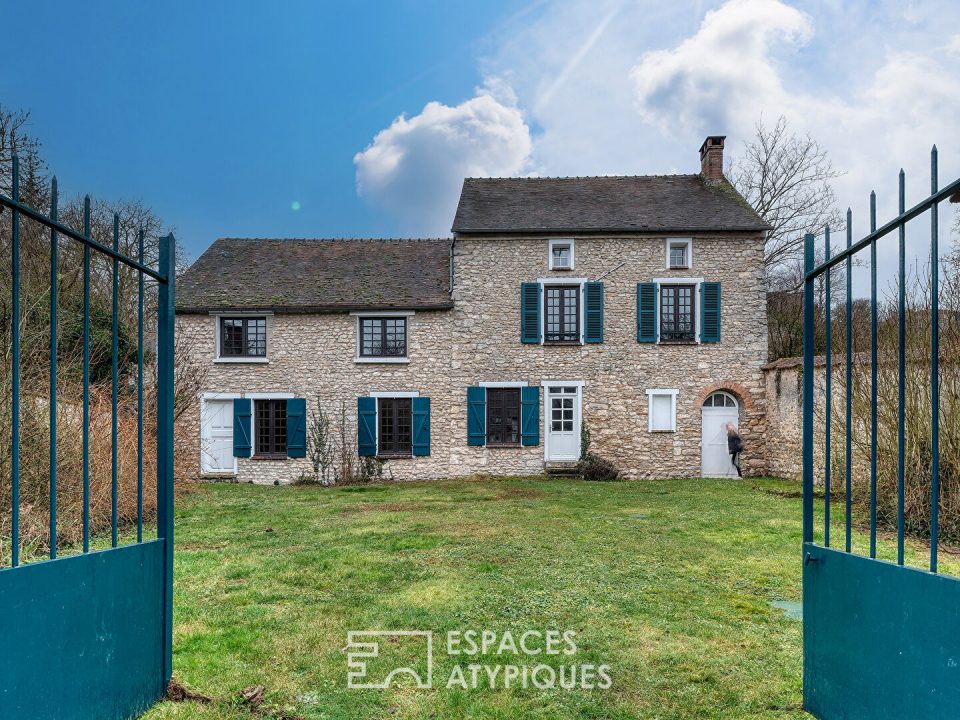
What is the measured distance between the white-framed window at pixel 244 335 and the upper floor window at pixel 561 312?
A: 25.1 ft

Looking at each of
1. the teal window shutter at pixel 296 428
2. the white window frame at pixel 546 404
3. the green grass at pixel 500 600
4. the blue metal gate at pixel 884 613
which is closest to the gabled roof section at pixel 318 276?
the teal window shutter at pixel 296 428

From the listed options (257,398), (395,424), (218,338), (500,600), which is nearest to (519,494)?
(395,424)

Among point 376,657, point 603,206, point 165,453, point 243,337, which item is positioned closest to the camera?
point 165,453

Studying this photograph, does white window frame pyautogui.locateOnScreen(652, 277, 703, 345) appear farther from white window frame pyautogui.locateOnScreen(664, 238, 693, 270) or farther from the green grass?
the green grass

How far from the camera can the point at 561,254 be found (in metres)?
17.4

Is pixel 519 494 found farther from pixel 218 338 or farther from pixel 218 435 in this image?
pixel 218 338

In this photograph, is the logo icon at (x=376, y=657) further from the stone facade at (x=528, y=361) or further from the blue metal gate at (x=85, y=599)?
the stone facade at (x=528, y=361)

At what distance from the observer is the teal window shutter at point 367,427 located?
674 inches

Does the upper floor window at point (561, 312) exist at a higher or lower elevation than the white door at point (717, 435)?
higher

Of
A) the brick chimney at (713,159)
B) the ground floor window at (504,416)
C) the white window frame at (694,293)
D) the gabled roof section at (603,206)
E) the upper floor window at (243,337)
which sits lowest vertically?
the ground floor window at (504,416)

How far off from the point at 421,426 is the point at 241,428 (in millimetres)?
4931

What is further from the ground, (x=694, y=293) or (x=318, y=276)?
(x=318, y=276)

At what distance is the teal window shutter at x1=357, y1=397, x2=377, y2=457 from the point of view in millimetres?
17109

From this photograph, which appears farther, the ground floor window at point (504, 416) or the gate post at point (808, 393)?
the ground floor window at point (504, 416)
